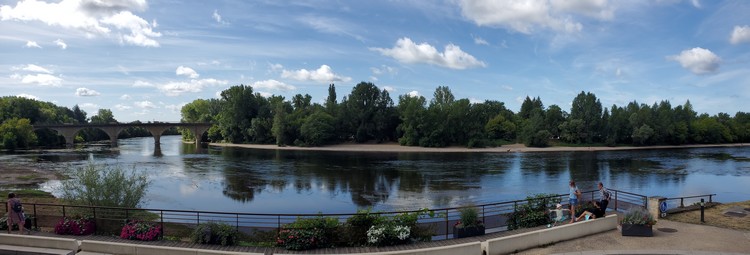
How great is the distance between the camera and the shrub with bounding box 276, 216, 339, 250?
14.2 meters

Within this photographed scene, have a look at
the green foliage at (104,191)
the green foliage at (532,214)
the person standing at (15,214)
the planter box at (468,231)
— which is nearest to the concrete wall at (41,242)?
the person standing at (15,214)

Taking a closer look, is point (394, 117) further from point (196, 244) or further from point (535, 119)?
point (196, 244)

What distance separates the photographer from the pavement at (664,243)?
43.3 ft

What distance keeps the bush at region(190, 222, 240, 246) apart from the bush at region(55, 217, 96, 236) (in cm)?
419

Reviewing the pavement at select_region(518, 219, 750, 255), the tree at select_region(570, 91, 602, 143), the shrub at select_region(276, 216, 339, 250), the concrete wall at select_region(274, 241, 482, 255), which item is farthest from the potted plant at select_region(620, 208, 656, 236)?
the tree at select_region(570, 91, 602, 143)

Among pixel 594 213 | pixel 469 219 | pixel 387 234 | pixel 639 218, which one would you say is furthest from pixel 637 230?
pixel 387 234

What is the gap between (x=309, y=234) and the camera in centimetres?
1425

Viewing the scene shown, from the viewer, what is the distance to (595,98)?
4727 inches

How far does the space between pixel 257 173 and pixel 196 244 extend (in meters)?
38.8

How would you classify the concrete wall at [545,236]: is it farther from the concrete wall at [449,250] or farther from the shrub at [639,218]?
the shrub at [639,218]

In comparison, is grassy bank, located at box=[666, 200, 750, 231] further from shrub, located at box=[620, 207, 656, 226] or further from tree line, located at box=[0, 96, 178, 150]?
tree line, located at box=[0, 96, 178, 150]

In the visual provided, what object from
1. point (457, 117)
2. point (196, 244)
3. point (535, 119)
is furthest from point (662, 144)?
point (196, 244)

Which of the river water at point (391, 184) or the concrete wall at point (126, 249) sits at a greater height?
the concrete wall at point (126, 249)

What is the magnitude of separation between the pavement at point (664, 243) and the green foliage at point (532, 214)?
7.51 ft
